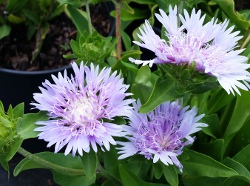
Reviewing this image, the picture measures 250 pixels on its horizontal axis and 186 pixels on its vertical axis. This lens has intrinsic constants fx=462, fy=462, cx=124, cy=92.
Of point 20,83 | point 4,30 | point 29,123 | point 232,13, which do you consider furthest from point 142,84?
point 4,30

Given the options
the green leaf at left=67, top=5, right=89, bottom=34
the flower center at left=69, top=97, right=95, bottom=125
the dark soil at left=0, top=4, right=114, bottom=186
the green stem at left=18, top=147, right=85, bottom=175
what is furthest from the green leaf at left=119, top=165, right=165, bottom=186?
the dark soil at left=0, top=4, right=114, bottom=186

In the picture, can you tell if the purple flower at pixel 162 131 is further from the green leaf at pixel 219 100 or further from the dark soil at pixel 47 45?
the dark soil at pixel 47 45

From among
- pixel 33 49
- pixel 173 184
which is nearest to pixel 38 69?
pixel 33 49

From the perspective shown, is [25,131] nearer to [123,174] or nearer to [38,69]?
[123,174]

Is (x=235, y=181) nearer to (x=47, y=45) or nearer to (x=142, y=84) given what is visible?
(x=142, y=84)

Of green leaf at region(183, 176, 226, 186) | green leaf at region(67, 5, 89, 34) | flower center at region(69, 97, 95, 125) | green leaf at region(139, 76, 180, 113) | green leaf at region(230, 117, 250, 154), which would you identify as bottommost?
green leaf at region(183, 176, 226, 186)

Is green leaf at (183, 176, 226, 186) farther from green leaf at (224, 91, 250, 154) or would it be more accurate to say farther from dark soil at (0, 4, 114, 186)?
dark soil at (0, 4, 114, 186)
